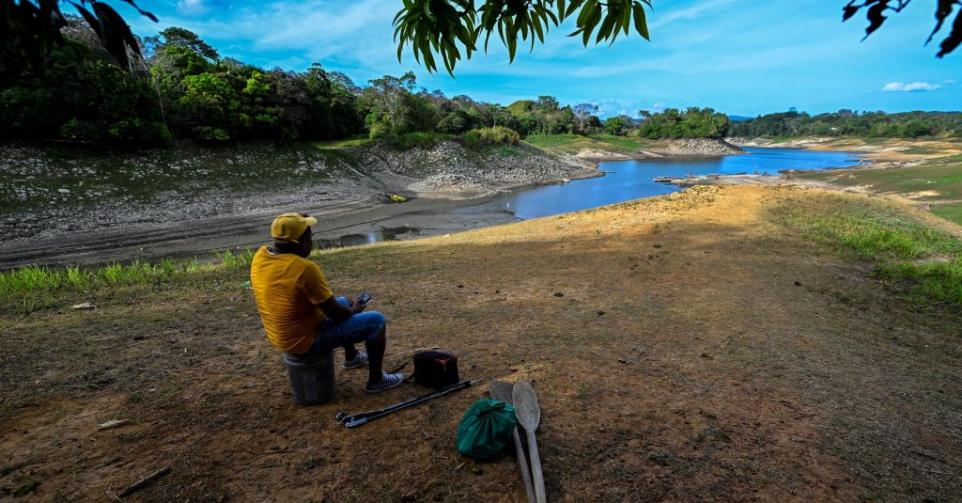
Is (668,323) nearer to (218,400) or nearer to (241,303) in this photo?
(218,400)

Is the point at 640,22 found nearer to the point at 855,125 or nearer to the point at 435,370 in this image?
the point at 435,370

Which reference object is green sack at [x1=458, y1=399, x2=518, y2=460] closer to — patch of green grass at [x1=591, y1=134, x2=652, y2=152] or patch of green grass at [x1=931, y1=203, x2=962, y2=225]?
patch of green grass at [x1=931, y1=203, x2=962, y2=225]

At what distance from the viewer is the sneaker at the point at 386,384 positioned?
371 cm

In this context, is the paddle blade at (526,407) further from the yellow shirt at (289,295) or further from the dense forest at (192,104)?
the dense forest at (192,104)

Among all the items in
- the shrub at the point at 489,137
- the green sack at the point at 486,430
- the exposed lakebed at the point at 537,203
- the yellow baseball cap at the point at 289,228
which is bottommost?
the exposed lakebed at the point at 537,203

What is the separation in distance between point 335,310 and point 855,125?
155909 millimetres

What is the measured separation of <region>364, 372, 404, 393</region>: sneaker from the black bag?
0.49ft

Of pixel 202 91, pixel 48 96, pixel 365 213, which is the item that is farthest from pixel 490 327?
pixel 202 91

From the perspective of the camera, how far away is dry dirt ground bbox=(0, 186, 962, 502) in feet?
8.64

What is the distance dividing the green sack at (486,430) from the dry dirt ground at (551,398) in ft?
0.32

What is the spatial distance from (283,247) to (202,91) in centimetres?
3471

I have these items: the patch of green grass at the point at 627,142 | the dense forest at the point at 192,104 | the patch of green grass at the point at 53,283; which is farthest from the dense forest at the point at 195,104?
the patch of green grass at the point at 627,142

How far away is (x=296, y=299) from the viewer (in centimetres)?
310

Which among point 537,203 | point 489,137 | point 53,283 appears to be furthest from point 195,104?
point 489,137
